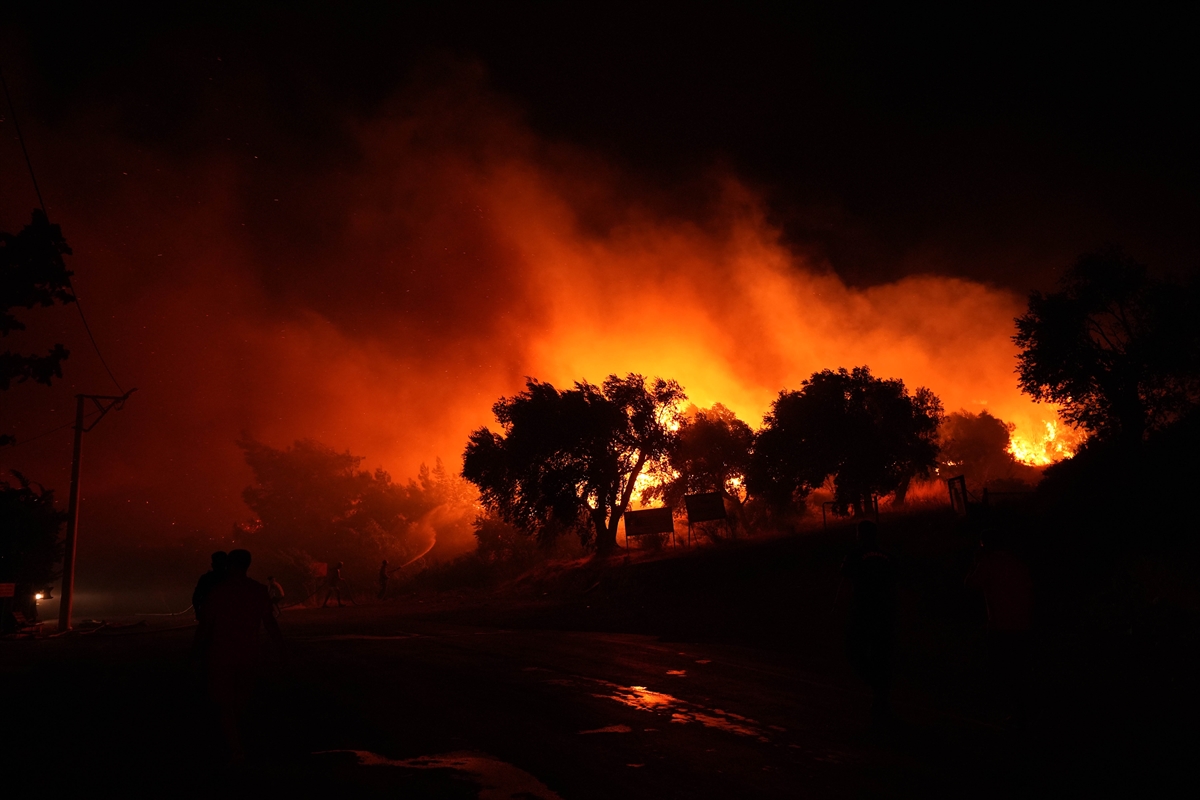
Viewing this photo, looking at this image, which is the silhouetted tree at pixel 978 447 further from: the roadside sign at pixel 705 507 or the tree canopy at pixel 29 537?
the tree canopy at pixel 29 537

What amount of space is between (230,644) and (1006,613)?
7.76 meters

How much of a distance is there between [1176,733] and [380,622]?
19.5m

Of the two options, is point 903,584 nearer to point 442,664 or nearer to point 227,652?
point 442,664

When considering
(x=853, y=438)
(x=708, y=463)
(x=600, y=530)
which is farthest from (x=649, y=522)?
(x=853, y=438)

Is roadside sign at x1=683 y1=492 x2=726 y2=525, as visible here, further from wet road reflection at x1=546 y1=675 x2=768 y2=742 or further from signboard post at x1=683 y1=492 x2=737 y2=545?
wet road reflection at x1=546 y1=675 x2=768 y2=742

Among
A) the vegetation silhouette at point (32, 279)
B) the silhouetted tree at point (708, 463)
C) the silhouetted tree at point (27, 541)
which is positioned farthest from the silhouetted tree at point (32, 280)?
the silhouetted tree at point (708, 463)

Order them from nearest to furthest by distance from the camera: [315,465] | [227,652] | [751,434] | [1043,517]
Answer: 1. [227,652]
2. [1043,517]
3. [751,434]
4. [315,465]

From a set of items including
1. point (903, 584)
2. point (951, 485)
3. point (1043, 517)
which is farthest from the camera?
point (951, 485)

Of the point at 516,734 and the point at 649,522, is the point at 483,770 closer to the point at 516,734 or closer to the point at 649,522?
the point at 516,734

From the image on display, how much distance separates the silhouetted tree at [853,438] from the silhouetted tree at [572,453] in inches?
271

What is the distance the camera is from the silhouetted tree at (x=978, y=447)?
182 ft

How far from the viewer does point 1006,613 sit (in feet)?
23.9

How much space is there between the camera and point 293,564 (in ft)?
218

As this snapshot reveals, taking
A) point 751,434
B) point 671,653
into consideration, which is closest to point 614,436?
point 751,434
